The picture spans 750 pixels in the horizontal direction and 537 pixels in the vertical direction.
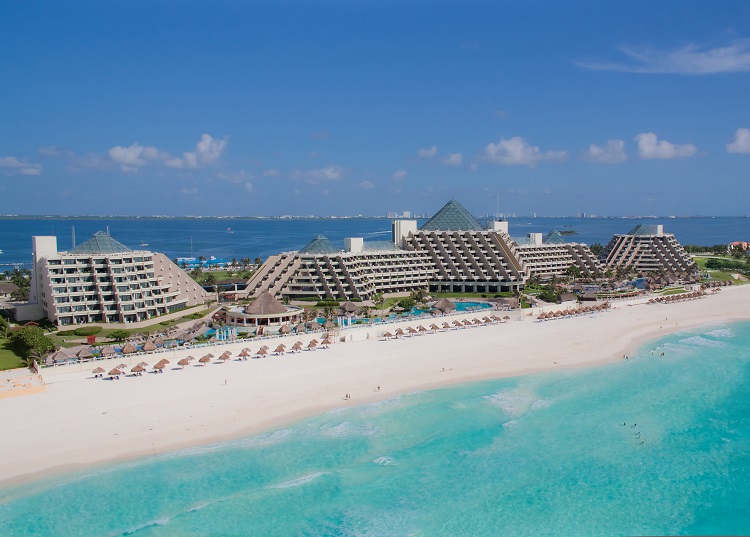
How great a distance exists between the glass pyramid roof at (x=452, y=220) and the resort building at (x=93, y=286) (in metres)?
51.2

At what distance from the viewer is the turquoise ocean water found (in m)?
26.3

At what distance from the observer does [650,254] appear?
11725 centimetres

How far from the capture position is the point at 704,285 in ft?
314

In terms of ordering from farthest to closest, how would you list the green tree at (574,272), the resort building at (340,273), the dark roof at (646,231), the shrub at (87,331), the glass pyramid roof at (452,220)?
the dark roof at (646,231) → the green tree at (574,272) → the glass pyramid roof at (452,220) → the resort building at (340,273) → the shrub at (87,331)

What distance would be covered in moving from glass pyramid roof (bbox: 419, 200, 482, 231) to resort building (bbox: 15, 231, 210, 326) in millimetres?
51190

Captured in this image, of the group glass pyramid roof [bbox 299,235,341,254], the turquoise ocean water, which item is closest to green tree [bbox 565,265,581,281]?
glass pyramid roof [bbox 299,235,341,254]

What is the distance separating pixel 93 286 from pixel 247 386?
30.8 metres

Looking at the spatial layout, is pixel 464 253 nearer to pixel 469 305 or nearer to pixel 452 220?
pixel 452 220

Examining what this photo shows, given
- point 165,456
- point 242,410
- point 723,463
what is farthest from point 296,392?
point 723,463

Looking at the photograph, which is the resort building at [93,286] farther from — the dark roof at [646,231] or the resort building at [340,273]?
the dark roof at [646,231]

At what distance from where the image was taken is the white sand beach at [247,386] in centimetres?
3206

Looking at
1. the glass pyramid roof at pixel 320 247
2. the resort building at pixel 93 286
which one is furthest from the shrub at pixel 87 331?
the glass pyramid roof at pixel 320 247

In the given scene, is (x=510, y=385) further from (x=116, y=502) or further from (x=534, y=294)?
(x=534, y=294)

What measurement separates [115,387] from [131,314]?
24.3 meters
